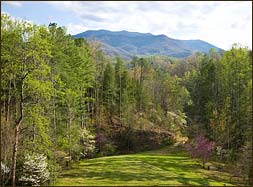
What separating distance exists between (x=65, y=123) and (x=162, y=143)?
17.6m

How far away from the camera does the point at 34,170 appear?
761 inches

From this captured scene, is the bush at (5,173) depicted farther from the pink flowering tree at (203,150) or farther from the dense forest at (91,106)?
the pink flowering tree at (203,150)

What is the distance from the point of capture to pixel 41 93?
17938mm

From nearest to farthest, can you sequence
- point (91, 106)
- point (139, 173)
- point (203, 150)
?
1. point (139, 173)
2. point (203, 150)
3. point (91, 106)

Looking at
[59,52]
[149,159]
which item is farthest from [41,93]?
[149,159]

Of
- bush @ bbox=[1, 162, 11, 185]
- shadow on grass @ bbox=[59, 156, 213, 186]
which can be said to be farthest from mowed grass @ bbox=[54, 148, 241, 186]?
bush @ bbox=[1, 162, 11, 185]

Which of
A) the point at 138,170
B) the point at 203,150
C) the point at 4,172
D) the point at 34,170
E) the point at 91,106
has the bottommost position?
the point at 138,170

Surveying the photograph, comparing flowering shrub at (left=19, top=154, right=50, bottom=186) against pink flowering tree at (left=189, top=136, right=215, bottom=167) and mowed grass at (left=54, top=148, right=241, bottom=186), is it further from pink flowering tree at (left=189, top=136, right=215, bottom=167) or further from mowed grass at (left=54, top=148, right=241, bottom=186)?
pink flowering tree at (left=189, top=136, right=215, bottom=167)

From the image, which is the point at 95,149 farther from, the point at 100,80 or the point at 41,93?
the point at 41,93

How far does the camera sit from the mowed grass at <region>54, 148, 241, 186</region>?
21750 mm

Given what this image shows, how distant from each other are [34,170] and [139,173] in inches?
328

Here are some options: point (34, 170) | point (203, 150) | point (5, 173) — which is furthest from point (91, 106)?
point (5, 173)

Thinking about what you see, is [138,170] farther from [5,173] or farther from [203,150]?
[5,173]

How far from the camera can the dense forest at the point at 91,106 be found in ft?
57.8
